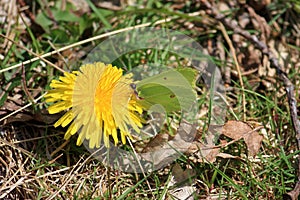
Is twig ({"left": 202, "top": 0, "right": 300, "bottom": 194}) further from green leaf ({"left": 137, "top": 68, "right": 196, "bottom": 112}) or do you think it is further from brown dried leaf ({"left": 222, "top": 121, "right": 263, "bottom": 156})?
green leaf ({"left": 137, "top": 68, "right": 196, "bottom": 112})

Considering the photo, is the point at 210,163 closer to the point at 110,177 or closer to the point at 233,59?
A: the point at 110,177

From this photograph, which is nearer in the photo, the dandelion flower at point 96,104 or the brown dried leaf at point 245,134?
the dandelion flower at point 96,104

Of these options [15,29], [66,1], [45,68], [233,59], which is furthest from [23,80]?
[233,59]

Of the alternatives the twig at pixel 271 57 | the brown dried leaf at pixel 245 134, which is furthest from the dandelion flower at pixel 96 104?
the twig at pixel 271 57

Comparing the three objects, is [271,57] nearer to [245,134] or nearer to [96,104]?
[245,134]

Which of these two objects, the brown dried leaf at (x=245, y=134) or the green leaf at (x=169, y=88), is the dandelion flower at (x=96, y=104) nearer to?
the green leaf at (x=169, y=88)
